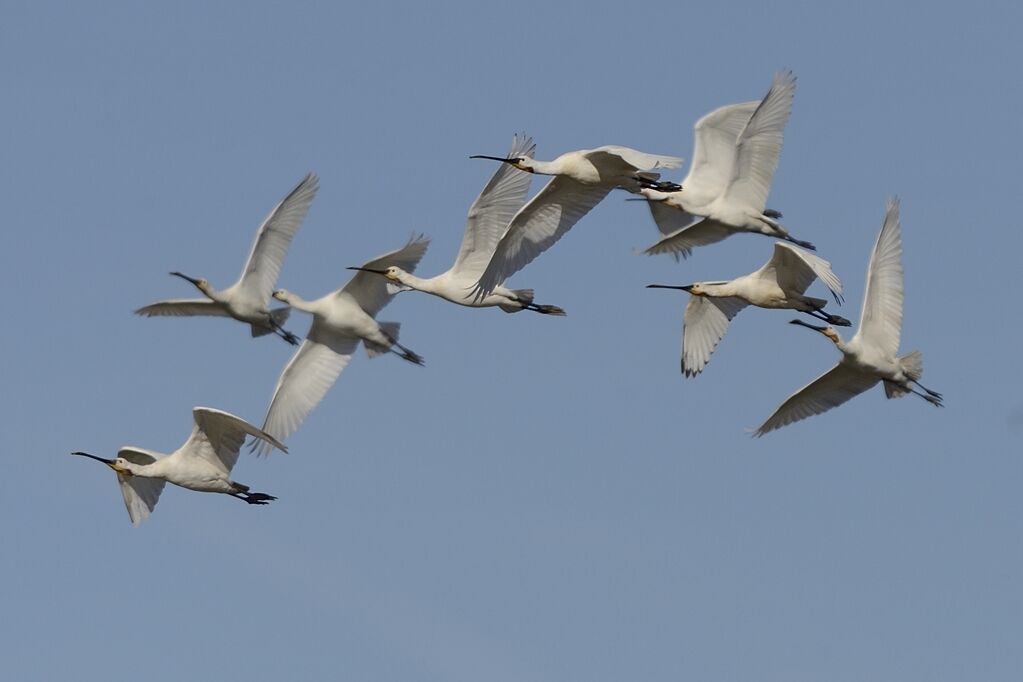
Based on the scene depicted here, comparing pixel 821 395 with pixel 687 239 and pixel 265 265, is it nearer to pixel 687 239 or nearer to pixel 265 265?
pixel 687 239

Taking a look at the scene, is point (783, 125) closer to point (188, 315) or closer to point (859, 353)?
point (859, 353)

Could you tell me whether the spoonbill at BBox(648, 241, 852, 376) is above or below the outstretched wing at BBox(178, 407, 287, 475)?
above

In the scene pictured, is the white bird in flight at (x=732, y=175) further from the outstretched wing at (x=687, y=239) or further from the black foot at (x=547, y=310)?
the black foot at (x=547, y=310)

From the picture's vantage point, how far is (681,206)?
118 ft

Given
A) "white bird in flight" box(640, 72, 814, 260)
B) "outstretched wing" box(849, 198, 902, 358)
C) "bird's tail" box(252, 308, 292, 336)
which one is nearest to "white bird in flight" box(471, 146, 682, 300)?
"white bird in flight" box(640, 72, 814, 260)

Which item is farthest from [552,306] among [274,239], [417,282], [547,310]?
[274,239]

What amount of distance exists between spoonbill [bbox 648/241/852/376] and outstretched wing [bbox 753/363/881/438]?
87 centimetres

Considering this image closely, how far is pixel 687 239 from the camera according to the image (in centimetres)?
3781

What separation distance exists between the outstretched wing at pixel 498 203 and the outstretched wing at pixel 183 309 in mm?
4597

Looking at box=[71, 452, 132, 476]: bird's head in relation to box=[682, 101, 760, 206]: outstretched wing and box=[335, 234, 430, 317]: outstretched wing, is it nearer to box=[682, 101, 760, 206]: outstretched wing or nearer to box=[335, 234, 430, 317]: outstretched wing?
box=[335, 234, 430, 317]: outstretched wing

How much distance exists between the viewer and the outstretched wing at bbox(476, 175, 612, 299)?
111 ft

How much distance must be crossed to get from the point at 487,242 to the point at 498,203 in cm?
59

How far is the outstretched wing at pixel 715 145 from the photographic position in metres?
35.8

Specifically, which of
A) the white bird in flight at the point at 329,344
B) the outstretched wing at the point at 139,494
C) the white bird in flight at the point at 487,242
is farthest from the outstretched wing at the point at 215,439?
the white bird in flight at the point at 487,242
